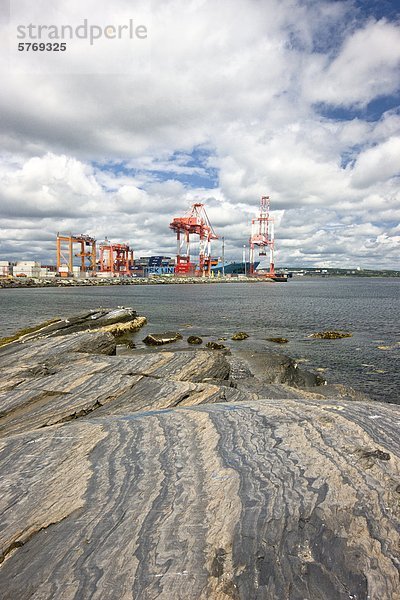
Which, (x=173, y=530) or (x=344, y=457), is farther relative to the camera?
(x=344, y=457)

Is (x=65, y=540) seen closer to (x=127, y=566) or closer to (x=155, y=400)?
(x=127, y=566)

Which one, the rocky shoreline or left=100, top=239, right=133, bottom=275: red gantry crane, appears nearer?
the rocky shoreline

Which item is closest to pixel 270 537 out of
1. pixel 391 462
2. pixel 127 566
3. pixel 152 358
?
pixel 127 566

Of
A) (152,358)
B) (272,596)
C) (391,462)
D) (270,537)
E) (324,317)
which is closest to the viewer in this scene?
(272,596)

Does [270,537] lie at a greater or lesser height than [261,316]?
greater

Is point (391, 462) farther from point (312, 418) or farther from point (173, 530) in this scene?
point (173, 530)

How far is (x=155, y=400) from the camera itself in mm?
7621

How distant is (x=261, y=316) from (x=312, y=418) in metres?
30.8

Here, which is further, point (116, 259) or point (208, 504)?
point (116, 259)

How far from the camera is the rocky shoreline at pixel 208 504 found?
2.75m

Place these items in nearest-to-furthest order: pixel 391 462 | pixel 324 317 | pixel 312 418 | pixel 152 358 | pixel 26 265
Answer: pixel 391 462
pixel 312 418
pixel 152 358
pixel 324 317
pixel 26 265

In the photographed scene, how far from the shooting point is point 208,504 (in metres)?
3.58

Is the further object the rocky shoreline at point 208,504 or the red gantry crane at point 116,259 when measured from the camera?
the red gantry crane at point 116,259

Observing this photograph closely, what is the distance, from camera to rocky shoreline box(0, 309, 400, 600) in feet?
9.02
